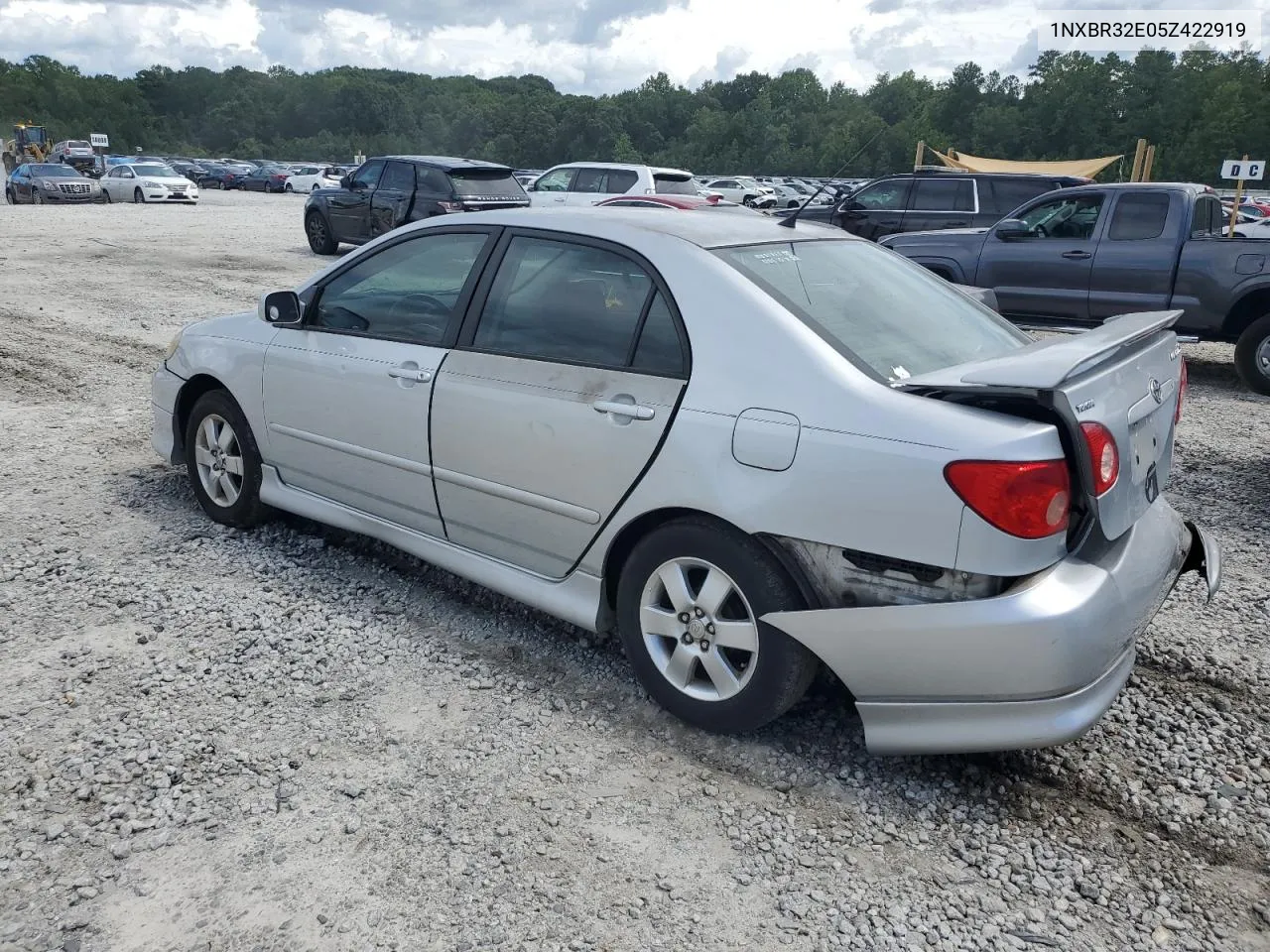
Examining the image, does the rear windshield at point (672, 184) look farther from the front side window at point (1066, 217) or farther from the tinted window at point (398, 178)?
the front side window at point (1066, 217)

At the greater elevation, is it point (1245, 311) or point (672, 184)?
point (672, 184)

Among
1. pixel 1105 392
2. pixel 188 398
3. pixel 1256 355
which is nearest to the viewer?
pixel 1105 392

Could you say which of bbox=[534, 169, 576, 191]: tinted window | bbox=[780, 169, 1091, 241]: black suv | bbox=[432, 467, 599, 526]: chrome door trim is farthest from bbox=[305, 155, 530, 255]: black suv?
bbox=[432, 467, 599, 526]: chrome door trim

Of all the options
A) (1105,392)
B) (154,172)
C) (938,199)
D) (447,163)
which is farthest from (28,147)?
(1105,392)

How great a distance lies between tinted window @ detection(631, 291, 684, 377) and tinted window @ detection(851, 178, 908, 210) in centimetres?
1227


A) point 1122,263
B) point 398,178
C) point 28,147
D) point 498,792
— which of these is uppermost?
point 28,147

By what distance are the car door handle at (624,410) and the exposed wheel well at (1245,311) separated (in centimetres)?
771

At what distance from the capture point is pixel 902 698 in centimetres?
286

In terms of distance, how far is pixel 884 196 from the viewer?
14.8 metres

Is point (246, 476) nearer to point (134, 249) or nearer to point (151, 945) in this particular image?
point (151, 945)

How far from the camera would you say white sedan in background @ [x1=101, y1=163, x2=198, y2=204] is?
33.1 metres

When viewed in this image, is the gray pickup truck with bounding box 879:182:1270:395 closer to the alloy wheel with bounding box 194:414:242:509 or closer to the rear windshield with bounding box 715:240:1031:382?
the rear windshield with bounding box 715:240:1031:382

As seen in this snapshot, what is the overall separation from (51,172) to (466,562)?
34.3 m

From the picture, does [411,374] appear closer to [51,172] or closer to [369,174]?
[369,174]
